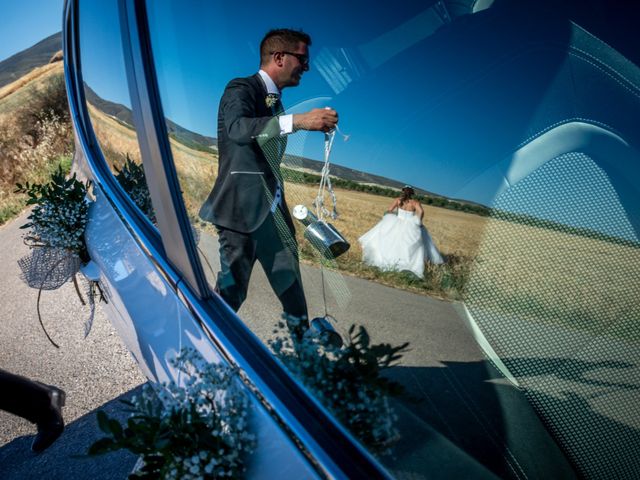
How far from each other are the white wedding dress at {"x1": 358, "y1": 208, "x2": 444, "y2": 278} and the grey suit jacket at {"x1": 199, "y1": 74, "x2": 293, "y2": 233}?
27cm

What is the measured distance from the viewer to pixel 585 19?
31.2 inches

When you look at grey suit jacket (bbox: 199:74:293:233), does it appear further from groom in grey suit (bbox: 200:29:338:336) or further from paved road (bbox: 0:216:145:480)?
paved road (bbox: 0:216:145:480)

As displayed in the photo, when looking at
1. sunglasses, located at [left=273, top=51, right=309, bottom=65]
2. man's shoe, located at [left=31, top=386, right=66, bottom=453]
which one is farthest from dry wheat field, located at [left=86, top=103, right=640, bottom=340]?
man's shoe, located at [left=31, top=386, right=66, bottom=453]

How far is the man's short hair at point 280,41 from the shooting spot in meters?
0.92

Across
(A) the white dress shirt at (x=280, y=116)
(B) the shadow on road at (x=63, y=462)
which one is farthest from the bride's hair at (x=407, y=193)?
(B) the shadow on road at (x=63, y=462)

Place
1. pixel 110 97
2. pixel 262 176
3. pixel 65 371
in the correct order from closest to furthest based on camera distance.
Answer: pixel 262 176 < pixel 110 97 < pixel 65 371

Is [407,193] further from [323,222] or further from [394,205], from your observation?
[323,222]

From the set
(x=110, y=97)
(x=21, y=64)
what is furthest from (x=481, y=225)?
(x=21, y=64)

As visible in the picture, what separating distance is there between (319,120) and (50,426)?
2323mm

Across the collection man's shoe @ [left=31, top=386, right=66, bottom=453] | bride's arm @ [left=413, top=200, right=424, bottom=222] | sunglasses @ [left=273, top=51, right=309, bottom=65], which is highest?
sunglasses @ [left=273, top=51, right=309, bottom=65]

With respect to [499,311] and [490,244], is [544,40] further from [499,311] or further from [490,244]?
[499,311]

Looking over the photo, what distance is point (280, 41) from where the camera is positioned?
94cm

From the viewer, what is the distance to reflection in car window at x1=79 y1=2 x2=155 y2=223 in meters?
1.58

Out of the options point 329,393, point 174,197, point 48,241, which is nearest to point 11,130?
point 48,241
